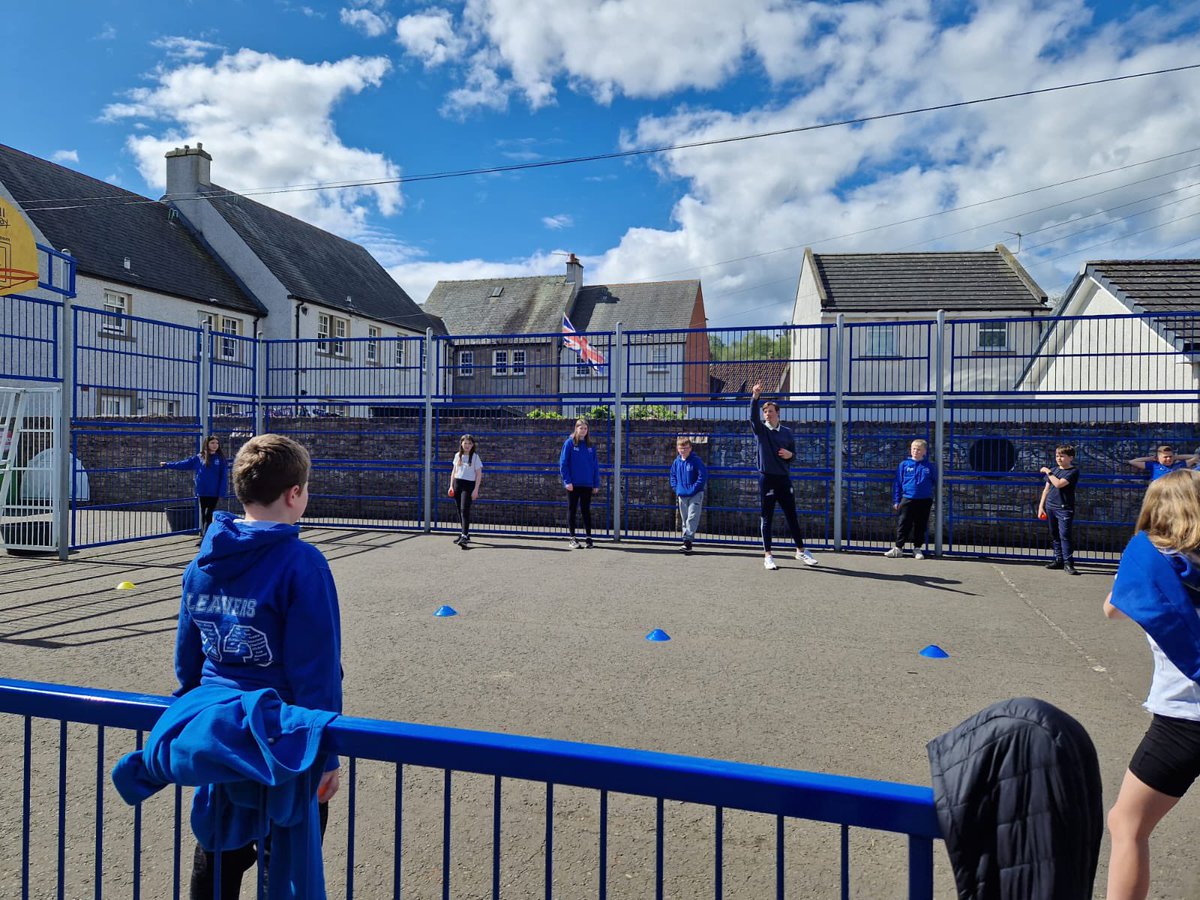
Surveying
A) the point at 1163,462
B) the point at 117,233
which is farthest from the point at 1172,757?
the point at 117,233

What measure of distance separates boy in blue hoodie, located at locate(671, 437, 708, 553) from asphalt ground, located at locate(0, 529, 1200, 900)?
2.72ft

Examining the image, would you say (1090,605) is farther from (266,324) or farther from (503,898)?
(266,324)

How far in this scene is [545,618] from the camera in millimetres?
7656

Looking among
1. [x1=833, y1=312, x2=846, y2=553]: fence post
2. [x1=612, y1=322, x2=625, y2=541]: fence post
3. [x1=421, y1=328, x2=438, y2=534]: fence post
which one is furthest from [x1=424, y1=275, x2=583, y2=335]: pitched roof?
[x1=833, y1=312, x2=846, y2=553]: fence post

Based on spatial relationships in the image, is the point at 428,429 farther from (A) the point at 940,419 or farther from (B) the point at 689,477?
(A) the point at 940,419

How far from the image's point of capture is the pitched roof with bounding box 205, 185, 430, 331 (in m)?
31.5

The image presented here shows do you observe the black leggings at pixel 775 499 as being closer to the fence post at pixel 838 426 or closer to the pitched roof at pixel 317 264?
the fence post at pixel 838 426

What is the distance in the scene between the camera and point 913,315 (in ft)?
80.6

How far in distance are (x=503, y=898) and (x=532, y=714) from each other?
6.23ft

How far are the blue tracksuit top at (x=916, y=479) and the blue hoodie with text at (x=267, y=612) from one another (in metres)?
10.5

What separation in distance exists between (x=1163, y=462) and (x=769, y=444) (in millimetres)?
4798

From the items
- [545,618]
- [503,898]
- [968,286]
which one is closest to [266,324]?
[968,286]

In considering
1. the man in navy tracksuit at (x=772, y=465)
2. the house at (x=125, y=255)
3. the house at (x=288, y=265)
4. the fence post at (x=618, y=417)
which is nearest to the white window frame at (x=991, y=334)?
the man in navy tracksuit at (x=772, y=465)

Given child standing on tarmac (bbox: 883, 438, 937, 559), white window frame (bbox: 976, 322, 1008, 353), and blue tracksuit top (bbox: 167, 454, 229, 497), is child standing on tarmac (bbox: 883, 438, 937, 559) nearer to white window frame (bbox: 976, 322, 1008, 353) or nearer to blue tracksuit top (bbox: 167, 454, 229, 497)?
white window frame (bbox: 976, 322, 1008, 353)
